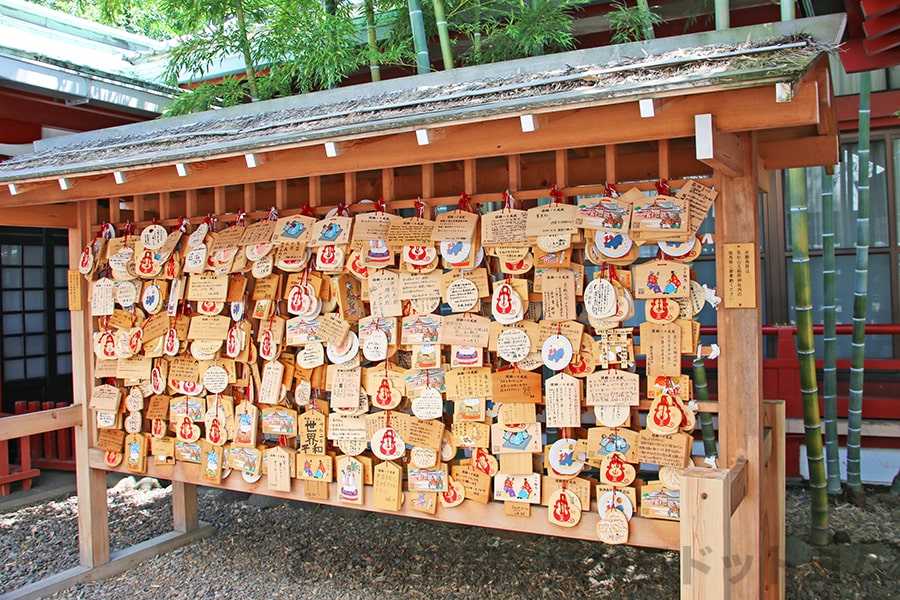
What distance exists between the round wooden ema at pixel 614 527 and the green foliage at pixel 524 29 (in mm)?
3597

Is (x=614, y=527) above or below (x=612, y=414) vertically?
below

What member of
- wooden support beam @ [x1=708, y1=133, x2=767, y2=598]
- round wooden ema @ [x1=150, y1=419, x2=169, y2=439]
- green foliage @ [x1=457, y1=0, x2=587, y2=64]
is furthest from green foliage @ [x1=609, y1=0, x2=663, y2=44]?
round wooden ema @ [x1=150, y1=419, x2=169, y2=439]

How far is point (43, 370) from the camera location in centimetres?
766

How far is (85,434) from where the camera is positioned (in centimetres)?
442

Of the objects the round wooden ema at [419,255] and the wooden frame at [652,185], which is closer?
the wooden frame at [652,185]

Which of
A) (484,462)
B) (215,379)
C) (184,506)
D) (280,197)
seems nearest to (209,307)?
(215,379)

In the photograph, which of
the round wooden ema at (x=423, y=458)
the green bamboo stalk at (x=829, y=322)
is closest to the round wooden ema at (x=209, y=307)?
the round wooden ema at (x=423, y=458)

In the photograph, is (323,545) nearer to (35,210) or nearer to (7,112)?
(35,210)

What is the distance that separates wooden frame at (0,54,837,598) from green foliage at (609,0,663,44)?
2.12 m

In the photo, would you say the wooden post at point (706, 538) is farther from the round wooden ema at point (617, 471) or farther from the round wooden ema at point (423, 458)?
the round wooden ema at point (423, 458)

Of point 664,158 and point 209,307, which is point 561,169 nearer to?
point 664,158

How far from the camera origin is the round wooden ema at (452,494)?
10.8 feet

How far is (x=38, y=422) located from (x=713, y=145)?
13.2ft

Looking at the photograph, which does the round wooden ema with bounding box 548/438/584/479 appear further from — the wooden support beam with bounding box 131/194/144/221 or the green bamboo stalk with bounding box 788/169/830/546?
the wooden support beam with bounding box 131/194/144/221
